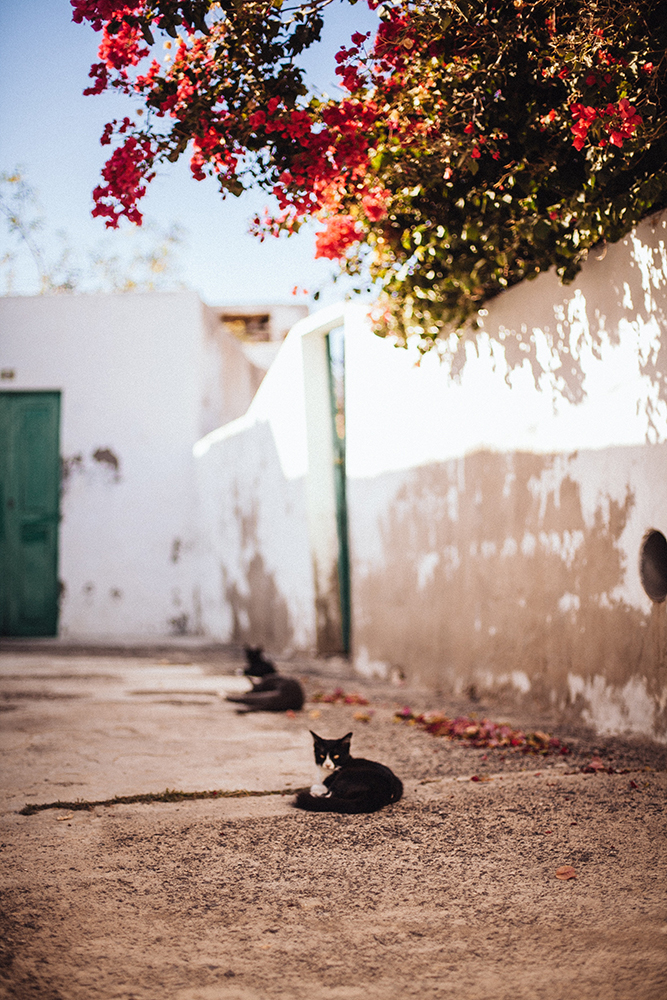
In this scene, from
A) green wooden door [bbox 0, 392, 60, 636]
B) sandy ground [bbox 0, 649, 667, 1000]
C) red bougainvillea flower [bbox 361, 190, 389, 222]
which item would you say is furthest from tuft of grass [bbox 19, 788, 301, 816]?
green wooden door [bbox 0, 392, 60, 636]

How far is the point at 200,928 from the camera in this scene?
1618mm

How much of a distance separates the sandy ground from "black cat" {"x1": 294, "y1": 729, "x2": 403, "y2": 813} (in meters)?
0.05

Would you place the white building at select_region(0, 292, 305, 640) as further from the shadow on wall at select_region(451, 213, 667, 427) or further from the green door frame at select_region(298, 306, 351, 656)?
the shadow on wall at select_region(451, 213, 667, 427)

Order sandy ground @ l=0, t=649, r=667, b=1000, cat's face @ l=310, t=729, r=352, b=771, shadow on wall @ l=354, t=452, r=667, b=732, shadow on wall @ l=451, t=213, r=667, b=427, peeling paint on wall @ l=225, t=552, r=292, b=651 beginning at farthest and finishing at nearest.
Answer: peeling paint on wall @ l=225, t=552, r=292, b=651, shadow on wall @ l=354, t=452, r=667, b=732, shadow on wall @ l=451, t=213, r=667, b=427, cat's face @ l=310, t=729, r=352, b=771, sandy ground @ l=0, t=649, r=667, b=1000

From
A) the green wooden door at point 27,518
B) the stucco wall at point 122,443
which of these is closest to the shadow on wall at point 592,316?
the stucco wall at point 122,443

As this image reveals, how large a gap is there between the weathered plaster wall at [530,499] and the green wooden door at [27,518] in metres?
4.14

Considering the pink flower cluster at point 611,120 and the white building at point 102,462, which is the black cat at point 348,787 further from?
the white building at point 102,462

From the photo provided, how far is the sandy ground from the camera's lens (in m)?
1.44

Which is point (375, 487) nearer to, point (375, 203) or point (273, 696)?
point (273, 696)

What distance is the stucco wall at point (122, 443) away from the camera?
27.6 ft

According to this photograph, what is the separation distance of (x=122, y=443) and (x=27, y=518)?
1.27 metres

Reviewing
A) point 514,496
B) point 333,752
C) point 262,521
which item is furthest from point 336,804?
point 262,521

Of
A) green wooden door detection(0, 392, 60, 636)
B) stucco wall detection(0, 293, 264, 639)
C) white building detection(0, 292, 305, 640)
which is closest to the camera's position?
green wooden door detection(0, 392, 60, 636)

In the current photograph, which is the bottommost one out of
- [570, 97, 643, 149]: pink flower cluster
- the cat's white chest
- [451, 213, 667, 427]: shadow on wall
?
the cat's white chest
